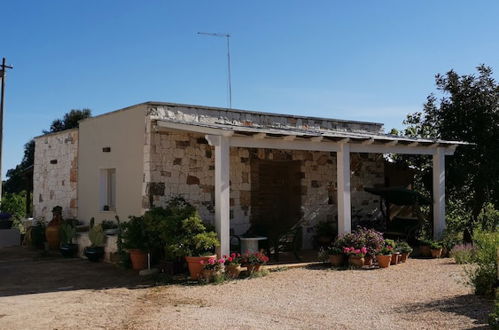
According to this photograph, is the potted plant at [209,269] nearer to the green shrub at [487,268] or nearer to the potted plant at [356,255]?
the potted plant at [356,255]

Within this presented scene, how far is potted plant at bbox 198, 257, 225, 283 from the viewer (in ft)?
25.3

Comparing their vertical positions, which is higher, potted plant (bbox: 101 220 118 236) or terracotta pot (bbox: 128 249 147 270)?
potted plant (bbox: 101 220 118 236)

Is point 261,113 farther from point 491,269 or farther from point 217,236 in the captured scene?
point 491,269

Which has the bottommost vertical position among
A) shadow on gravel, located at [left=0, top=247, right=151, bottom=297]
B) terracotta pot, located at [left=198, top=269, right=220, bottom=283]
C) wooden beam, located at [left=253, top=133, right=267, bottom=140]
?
shadow on gravel, located at [left=0, top=247, right=151, bottom=297]

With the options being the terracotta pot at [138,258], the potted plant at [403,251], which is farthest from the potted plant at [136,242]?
the potted plant at [403,251]

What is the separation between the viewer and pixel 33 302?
646 centimetres

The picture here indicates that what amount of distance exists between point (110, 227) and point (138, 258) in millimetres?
1884

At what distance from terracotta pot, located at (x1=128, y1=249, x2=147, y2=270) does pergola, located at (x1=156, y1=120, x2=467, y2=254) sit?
4.77ft

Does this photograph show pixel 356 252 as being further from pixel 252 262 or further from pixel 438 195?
pixel 438 195

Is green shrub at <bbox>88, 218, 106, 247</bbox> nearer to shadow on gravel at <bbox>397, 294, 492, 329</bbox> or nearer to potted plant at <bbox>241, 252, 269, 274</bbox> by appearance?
potted plant at <bbox>241, 252, 269, 274</bbox>

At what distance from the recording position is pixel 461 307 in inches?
223

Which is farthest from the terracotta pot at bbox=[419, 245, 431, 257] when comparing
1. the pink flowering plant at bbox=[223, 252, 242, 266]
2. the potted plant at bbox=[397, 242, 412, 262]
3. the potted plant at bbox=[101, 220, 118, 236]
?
the potted plant at bbox=[101, 220, 118, 236]

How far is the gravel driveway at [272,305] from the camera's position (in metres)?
5.21

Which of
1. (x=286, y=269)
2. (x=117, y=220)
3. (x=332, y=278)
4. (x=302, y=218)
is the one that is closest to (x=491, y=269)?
(x=332, y=278)
